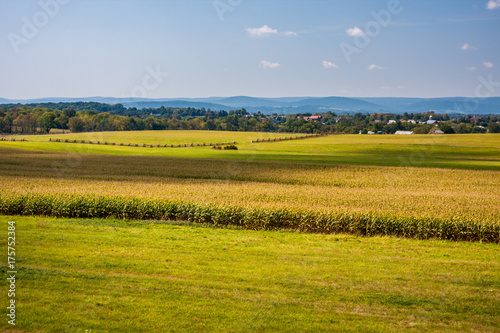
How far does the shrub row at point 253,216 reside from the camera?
20.4 metres

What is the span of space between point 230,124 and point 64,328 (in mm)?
178758

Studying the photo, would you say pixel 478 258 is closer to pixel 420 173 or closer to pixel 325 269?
pixel 325 269

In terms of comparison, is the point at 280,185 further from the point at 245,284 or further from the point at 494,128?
the point at 494,128

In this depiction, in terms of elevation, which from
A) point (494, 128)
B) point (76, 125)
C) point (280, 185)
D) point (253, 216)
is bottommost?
point (280, 185)

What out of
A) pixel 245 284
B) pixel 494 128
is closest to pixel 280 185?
pixel 245 284

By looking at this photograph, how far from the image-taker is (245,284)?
12141 mm

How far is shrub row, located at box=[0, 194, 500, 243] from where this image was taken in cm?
2036

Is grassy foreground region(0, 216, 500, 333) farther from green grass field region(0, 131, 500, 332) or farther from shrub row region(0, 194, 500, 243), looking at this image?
shrub row region(0, 194, 500, 243)

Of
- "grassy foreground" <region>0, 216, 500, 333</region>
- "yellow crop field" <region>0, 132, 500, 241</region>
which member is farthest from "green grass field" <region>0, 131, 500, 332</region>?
"yellow crop field" <region>0, 132, 500, 241</region>

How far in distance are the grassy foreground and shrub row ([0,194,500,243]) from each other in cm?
217

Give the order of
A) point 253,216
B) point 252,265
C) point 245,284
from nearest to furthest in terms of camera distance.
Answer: point 245,284, point 252,265, point 253,216

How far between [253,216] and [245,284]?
988cm

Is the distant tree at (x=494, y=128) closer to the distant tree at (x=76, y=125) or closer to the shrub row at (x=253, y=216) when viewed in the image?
the distant tree at (x=76, y=125)

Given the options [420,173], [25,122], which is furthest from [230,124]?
[420,173]
